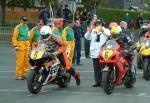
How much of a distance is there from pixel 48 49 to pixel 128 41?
206cm

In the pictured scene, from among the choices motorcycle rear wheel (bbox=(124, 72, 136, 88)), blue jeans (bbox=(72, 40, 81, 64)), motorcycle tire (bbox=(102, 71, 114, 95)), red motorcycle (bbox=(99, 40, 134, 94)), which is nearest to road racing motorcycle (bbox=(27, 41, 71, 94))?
red motorcycle (bbox=(99, 40, 134, 94))

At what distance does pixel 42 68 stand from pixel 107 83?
1.68 m

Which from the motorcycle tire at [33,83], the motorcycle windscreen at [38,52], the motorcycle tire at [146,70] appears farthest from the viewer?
the motorcycle tire at [146,70]

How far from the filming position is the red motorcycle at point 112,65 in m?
13.8

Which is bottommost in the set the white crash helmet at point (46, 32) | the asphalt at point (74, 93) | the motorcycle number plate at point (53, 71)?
the asphalt at point (74, 93)

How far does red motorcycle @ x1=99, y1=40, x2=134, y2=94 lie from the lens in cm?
1375

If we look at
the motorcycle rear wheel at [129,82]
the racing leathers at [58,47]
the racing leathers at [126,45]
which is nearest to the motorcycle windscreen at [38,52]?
the racing leathers at [58,47]

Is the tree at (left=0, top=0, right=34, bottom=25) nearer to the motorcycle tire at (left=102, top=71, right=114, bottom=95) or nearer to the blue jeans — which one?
the blue jeans

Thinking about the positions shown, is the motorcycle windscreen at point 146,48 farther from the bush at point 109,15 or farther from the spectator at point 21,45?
the bush at point 109,15

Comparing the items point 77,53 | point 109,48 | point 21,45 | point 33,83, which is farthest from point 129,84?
point 77,53

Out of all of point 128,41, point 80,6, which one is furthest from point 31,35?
point 80,6

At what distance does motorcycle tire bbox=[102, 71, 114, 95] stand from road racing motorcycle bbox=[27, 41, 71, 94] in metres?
1.46

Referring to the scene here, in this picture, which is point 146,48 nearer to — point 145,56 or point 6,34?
point 145,56

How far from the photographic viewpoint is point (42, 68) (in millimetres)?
14203
